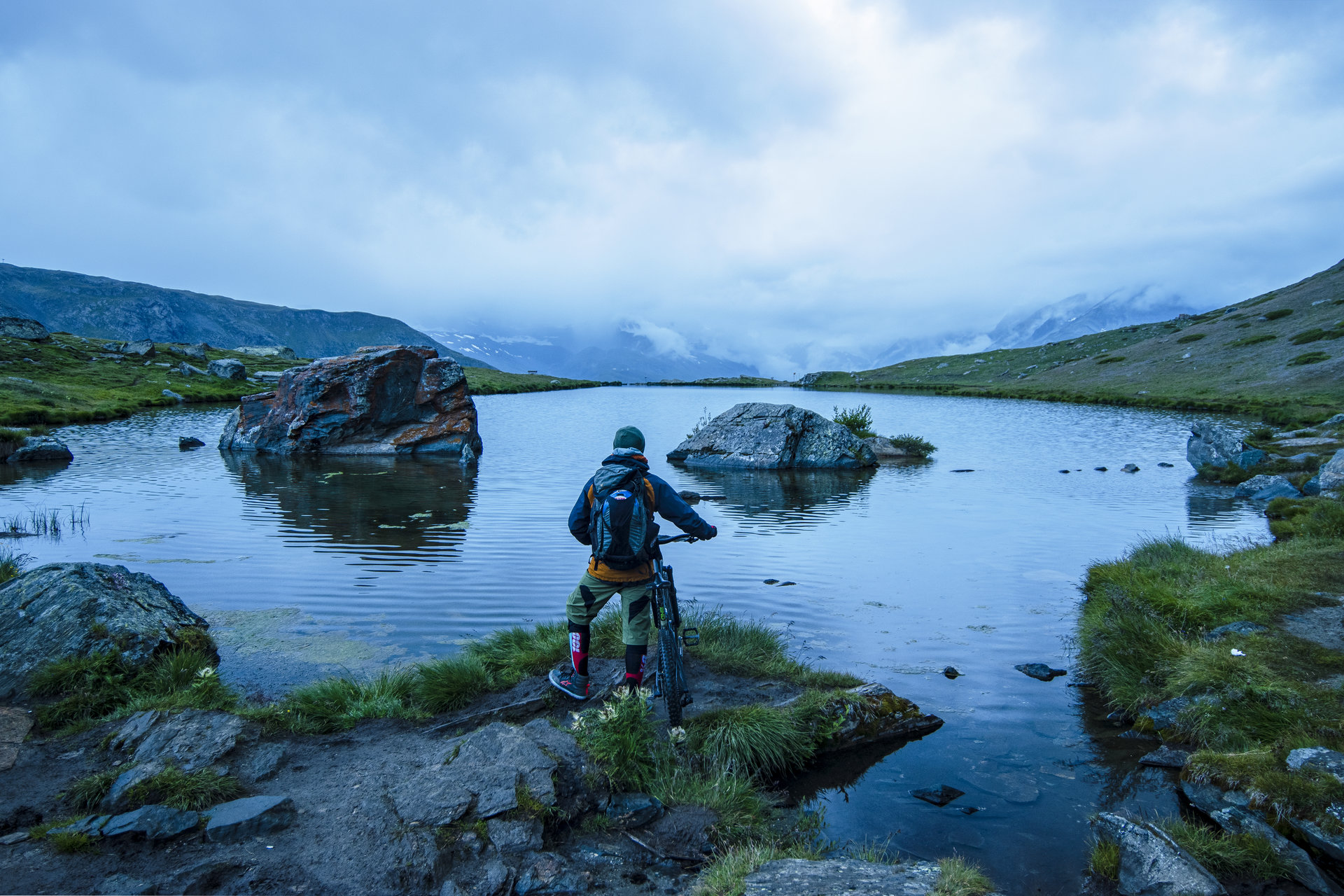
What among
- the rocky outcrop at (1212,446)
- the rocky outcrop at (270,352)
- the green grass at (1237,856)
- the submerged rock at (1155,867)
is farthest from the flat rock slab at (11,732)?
the rocky outcrop at (270,352)

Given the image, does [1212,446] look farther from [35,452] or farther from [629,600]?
[35,452]

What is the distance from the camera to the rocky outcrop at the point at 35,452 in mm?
31359

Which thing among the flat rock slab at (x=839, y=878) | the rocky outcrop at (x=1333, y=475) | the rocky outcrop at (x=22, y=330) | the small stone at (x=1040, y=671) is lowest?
the small stone at (x=1040, y=671)

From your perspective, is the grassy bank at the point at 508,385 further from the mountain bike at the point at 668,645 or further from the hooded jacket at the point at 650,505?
the mountain bike at the point at 668,645

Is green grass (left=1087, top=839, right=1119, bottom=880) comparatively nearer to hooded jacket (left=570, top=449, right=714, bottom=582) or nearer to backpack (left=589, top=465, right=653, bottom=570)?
hooded jacket (left=570, top=449, right=714, bottom=582)

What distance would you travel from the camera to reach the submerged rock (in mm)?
5812

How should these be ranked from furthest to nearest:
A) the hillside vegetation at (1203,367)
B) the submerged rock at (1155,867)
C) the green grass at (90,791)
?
1. the hillside vegetation at (1203,367)
2. the green grass at (90,791)
3. the submerged rock at (1155,867)

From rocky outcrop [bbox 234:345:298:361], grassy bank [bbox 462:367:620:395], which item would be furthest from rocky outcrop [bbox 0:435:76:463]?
rocky outcrop [bbox 234:345:298:361]

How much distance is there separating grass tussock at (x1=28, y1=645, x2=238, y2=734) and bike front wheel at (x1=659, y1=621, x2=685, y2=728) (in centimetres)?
518

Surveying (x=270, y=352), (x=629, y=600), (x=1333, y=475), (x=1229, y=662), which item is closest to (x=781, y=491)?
(x=1333, y=475)

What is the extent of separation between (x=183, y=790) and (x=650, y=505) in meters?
5.27

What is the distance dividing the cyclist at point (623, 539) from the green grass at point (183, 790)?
372cm

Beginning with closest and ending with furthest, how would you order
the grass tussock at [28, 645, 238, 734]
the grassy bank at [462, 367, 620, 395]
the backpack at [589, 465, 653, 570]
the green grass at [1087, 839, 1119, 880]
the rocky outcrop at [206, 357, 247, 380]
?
the green grass at [1087, 839, 1119, 880]
the grass tussock at [28, 645, 238, 734]
the backpack at [589, 465, 653, 570]
the rocky outcrop at [206, 357, 247, 380]
the grassy bank at [462, 367, 620, 395]

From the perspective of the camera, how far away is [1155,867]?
604 centimetres
